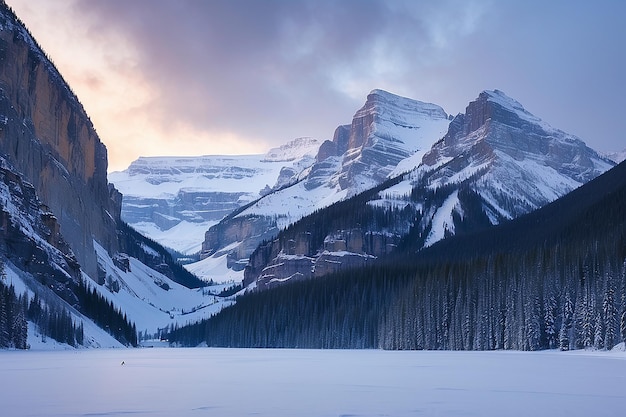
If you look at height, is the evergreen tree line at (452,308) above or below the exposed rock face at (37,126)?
below

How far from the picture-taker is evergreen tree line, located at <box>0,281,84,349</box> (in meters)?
94.9

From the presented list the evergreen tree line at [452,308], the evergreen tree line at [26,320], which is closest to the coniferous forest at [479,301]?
the evergreen tree line at [452,308]

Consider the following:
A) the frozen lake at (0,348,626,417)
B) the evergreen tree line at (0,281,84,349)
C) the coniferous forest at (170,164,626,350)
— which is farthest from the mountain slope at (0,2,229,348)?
the frozen lake at (0,348,626,417)

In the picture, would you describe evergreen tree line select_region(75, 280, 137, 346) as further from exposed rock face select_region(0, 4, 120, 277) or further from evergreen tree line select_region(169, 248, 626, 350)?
exposed rock face select_region(0, 4, 120, 277)

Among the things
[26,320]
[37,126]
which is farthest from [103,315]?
[37,126]

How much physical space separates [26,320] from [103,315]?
46.3 metres

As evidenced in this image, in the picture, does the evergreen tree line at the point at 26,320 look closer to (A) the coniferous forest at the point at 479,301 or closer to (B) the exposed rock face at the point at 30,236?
(B) the exposed rock face at the point at 30,236

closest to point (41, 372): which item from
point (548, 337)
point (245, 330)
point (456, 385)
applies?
point (456, 385)

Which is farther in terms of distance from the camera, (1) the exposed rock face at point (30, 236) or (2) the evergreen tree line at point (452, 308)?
(1) the exposed rock face at point (30, 236)

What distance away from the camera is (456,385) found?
144 feet

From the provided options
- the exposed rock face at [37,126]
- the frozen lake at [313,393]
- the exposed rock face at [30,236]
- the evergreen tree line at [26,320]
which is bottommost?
the frozen lake at [313,393]

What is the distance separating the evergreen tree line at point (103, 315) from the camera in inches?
5910

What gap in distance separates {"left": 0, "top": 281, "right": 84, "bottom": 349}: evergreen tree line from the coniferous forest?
4858cm

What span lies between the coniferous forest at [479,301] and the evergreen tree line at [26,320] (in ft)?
159
